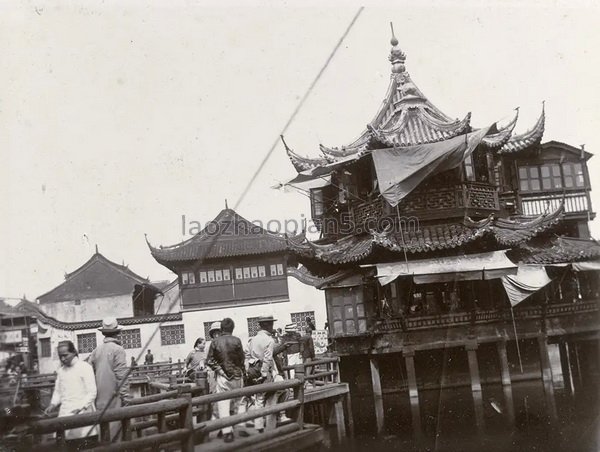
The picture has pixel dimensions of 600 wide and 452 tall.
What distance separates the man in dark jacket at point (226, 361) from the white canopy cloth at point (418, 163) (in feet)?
28.5

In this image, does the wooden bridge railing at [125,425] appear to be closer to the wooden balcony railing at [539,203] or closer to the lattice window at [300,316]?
the wooden balcony railing at [539,203]

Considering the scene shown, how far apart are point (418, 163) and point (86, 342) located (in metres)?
24.9

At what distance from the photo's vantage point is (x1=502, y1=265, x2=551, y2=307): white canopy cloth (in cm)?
1600

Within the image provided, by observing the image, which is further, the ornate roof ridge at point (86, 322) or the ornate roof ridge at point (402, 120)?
the ornate roof ridge at point (86, 322)

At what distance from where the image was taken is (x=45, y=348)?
33.8 m

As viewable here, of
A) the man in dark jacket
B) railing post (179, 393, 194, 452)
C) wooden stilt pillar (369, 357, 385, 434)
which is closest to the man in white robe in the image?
railing post (179, 393, 194, 452)

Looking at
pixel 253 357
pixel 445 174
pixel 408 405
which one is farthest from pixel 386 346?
pixel 253 357

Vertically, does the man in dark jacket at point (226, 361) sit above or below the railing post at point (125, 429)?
above

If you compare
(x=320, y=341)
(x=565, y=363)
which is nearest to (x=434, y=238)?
(x=565, y=363)

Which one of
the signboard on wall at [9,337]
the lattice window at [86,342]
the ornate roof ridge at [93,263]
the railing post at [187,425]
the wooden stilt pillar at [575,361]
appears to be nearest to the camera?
the railing post at [187,425]

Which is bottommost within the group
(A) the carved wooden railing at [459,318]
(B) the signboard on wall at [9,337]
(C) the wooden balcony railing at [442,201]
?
(A) the carved wooden railing at [459,318]

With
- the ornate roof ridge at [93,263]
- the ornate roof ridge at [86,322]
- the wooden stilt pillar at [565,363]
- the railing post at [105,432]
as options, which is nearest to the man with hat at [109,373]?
the railing post at [105,432]

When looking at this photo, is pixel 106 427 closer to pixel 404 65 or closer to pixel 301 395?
pixel 301 395

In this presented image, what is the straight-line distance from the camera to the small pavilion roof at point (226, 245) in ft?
103
